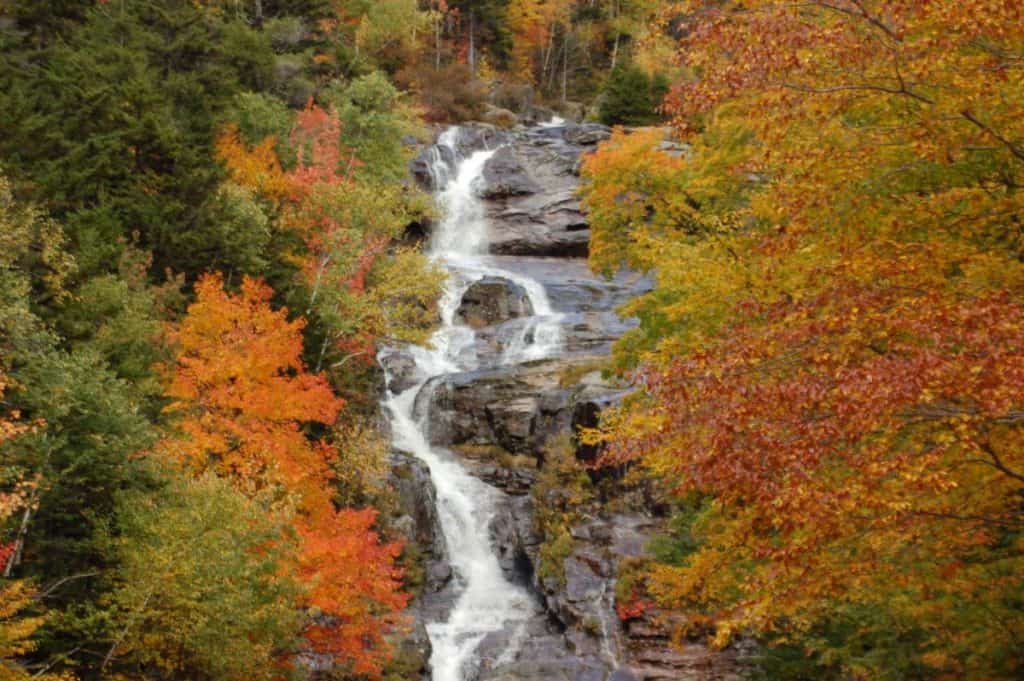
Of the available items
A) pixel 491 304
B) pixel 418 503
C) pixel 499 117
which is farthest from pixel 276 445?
pixel 499 117

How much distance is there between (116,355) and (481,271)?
2741cm

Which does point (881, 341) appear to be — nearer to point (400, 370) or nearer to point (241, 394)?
point (241, 394)

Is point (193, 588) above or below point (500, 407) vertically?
above

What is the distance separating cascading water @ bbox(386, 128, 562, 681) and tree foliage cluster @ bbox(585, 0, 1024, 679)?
47.7 ft

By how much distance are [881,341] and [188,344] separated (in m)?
15.1

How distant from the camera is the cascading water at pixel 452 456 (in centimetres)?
2392

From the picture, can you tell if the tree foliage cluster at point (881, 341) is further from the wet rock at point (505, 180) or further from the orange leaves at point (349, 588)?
the wet rock at point (505, 180)

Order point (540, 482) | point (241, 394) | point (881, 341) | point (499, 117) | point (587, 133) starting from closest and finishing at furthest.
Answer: point (881, 341) < point (241, 394) < point (540, 482) < point (587, 133) < point (499, 117)

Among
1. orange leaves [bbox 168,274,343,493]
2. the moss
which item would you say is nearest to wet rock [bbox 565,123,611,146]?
the moss

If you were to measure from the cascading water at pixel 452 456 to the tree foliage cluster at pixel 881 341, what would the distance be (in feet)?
47.7

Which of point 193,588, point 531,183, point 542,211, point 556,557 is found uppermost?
point 193,588

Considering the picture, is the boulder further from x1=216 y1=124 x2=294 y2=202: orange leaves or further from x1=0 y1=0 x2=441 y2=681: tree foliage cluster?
x1=216 y1=124 x2=294 y2=202: orange leaves

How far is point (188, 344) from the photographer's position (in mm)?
19406

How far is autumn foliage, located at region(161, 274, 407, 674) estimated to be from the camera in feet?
57.4
